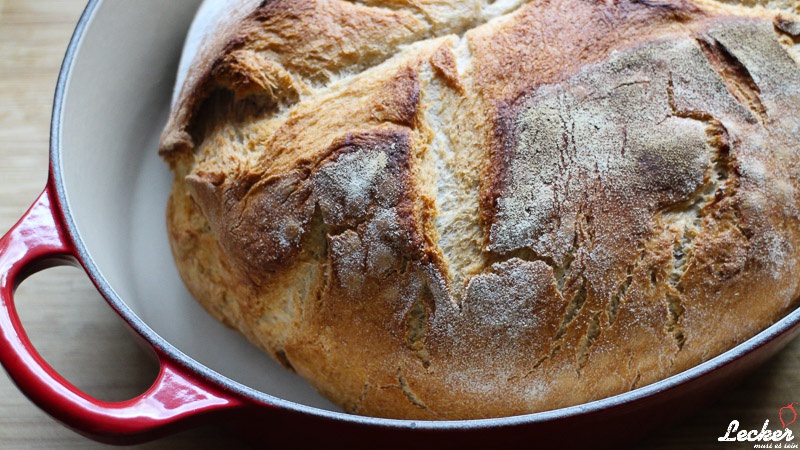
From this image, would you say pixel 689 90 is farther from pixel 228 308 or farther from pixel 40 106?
pixel 40 106

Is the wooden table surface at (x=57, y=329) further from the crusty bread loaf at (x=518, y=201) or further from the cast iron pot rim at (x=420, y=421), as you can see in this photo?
the cast iron pot rim at (x=420, y=421)

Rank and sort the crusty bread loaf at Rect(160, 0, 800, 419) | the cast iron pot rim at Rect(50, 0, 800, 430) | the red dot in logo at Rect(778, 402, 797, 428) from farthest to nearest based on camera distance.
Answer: the red dot in logo at Rect(778, 402, 797, 428) < the crusty bread loaf at Rect(160, 0, 800, 419) < the cast iron pot rim at Rect(50, 0, 800, 430)

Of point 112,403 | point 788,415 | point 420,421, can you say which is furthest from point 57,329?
point 788,415

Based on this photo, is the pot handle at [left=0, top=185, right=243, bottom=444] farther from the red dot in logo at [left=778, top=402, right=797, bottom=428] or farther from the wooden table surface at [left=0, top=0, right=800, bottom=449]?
the red dot in logo at [left=778, top=402, right=797, bottom=428]

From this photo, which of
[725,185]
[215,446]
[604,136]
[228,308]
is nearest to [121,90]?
[228,308]

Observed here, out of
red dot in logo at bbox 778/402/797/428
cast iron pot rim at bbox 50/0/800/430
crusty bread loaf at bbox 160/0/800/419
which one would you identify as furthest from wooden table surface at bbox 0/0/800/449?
cast iron pot rim at bbox 50/0/800/430
